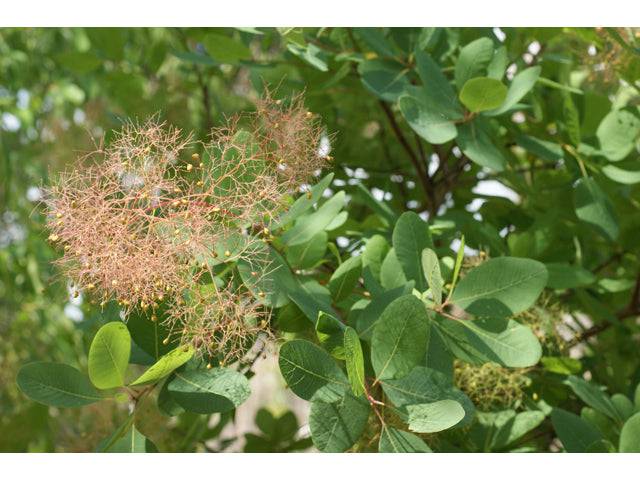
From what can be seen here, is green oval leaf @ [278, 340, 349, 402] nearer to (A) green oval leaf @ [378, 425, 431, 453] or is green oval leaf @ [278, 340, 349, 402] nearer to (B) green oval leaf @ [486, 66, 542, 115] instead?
(A) green oval leaf @ [378, 425, 431, 453]

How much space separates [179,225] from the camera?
743 millimetres

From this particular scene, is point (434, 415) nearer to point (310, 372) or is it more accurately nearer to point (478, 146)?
point (310, 372)

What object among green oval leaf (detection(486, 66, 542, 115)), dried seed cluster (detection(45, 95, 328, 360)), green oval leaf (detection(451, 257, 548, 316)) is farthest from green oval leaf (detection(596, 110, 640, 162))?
dried seed cluster (detection(45, 95, 328, 360))

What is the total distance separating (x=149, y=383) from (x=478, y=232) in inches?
20.0

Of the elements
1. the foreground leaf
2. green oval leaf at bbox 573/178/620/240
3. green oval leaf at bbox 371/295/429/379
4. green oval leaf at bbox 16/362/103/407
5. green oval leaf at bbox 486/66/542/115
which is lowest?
the foreground leaf

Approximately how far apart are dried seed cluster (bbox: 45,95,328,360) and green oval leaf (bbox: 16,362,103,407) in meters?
0.08

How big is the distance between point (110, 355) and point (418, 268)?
0.32 meters

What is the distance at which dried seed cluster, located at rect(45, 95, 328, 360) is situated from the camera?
731mm

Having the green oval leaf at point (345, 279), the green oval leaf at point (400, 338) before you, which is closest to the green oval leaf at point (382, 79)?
the green oval leaf at point (345, 279)

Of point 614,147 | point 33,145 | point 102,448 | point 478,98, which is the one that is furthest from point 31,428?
point 33,145

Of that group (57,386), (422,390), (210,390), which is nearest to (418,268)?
(422,390)

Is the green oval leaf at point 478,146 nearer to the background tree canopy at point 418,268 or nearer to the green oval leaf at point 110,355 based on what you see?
the background tree canopy at point 418,268

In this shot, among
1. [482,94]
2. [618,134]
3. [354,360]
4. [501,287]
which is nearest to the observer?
[354,360]

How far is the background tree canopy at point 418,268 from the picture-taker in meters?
0.77
